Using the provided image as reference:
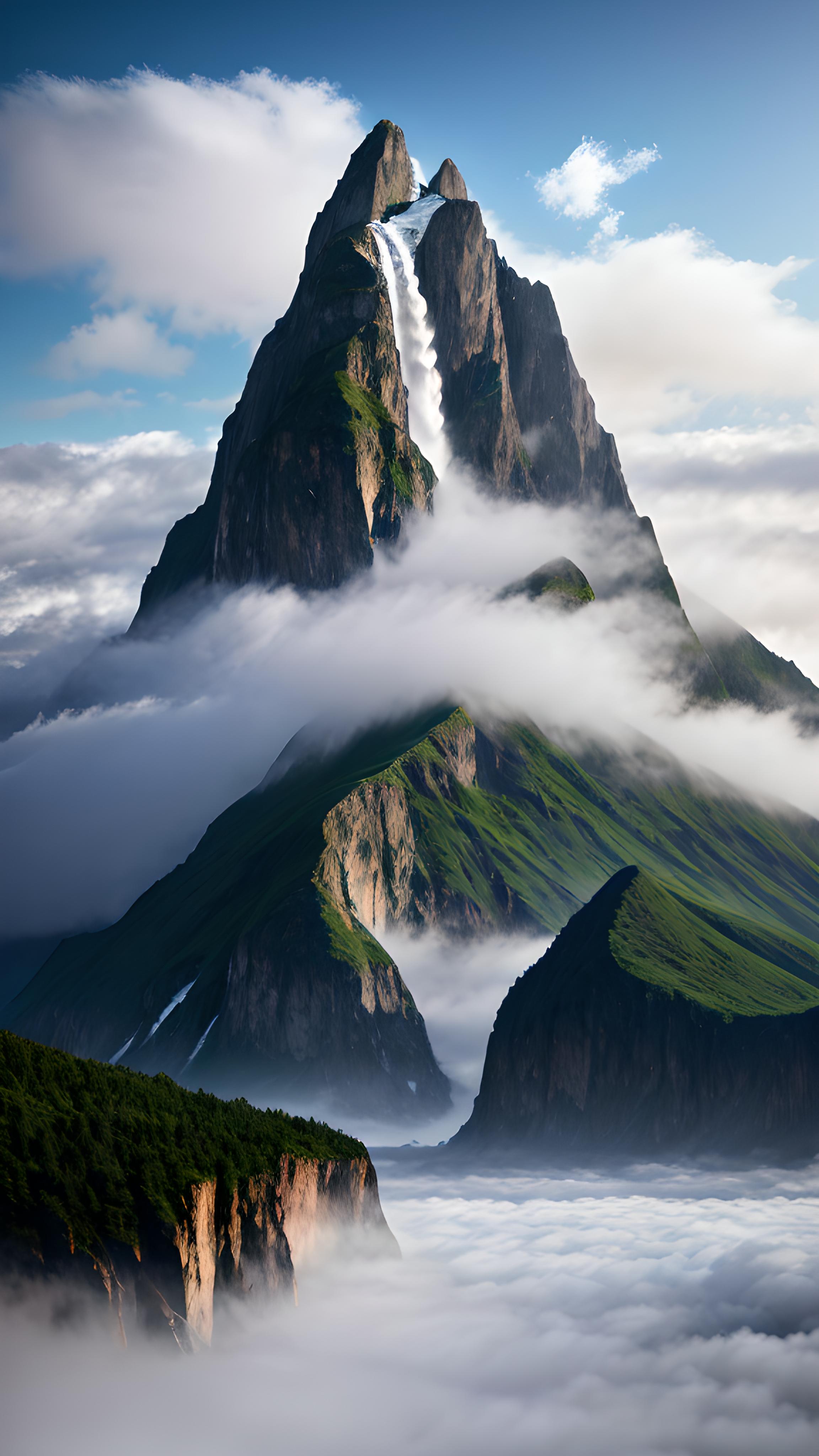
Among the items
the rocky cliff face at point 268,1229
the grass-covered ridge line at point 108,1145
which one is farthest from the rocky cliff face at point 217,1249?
the grass-covered ridge line at point 108,1145

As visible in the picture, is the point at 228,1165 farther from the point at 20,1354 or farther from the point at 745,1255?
the point at 745,1255

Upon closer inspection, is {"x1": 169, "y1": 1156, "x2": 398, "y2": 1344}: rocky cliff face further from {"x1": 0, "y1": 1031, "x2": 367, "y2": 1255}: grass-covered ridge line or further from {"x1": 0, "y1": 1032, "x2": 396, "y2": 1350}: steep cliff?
{"x1": 0, "y1": 1031, "x2": 367, "y2": 1255}: grass-covered ridge line

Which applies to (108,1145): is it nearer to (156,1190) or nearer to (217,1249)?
(156,1190)

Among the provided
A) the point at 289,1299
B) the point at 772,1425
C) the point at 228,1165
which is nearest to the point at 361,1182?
the point at 289,1299

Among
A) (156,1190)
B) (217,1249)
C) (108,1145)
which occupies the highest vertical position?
(108,1145)

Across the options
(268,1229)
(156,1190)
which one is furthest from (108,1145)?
(268,1229)

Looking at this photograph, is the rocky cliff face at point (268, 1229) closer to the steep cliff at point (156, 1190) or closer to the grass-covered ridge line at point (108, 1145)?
the steep cliff at point (156, 1190)
